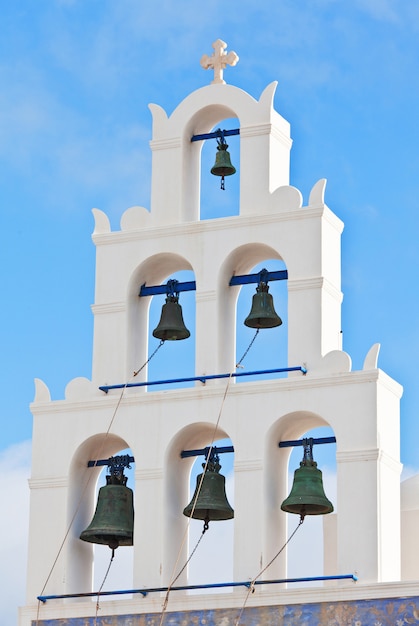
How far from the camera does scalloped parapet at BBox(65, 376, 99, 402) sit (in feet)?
99.7

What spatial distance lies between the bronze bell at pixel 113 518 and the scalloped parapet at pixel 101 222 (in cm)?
358

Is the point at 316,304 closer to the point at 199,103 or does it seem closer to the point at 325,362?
the point at 325,362

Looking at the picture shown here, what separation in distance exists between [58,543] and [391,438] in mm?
4743

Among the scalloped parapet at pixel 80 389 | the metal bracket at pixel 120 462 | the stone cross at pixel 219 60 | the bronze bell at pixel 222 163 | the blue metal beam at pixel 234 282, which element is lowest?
the metal bracket at pixel 120 462

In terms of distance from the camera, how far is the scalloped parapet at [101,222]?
102ft

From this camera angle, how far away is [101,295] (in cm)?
3089

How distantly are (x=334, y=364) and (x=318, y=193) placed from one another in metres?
2.45

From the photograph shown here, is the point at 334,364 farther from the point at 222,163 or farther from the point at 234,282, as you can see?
the point at 222,163

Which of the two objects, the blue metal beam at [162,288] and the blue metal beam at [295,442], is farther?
the blue metal beam at [162,288]

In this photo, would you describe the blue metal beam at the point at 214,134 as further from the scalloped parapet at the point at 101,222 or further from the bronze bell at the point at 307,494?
the bronze bell at the point at 307,494

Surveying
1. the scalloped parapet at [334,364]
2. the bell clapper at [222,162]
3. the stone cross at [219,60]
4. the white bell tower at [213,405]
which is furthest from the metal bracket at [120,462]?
the stone cross at [219,60]

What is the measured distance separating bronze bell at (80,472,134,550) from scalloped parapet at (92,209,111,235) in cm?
358

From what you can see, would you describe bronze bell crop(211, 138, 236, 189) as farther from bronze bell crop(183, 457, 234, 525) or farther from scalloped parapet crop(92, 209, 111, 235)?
bronze bell crop(183, 457, 234, 525)

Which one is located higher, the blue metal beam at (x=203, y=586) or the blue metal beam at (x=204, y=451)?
the blue metal beam at (x=204, y=451)
